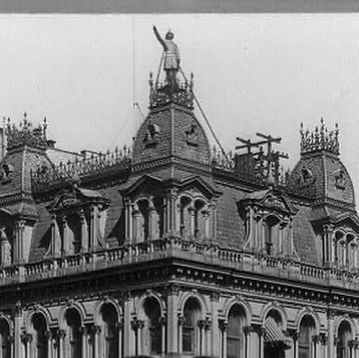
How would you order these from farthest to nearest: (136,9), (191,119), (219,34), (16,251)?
(16,251), (191,119), (219,34), (136,9)

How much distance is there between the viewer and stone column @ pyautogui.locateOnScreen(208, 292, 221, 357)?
59312mm

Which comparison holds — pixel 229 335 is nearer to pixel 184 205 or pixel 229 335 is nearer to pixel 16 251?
pixel 184 205

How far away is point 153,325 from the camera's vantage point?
5912 centimetres

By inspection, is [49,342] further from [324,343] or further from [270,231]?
[324,343]

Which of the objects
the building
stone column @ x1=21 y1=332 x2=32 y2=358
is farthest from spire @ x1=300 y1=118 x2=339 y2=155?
stone column @ x1=21 y1=332 x2=32 y2=358

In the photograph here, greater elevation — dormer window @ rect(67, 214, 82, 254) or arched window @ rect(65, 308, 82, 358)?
dormer window @ rect(67, 214, 82, 254)

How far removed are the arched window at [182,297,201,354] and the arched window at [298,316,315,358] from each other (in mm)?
6144

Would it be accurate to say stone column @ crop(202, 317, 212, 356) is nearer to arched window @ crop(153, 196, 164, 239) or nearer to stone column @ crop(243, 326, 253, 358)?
stone column @ crop(243, 326, 253, 358)

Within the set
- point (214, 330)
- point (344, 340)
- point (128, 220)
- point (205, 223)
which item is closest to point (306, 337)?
point (344, 340)

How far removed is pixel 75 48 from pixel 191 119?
5.21 meters

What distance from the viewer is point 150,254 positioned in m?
58.9

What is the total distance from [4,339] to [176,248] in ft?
31.1

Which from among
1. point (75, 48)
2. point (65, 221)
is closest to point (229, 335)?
point (65, 221)

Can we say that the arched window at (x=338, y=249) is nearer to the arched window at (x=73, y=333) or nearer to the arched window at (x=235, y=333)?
the arched window at (x=235, y=333)
